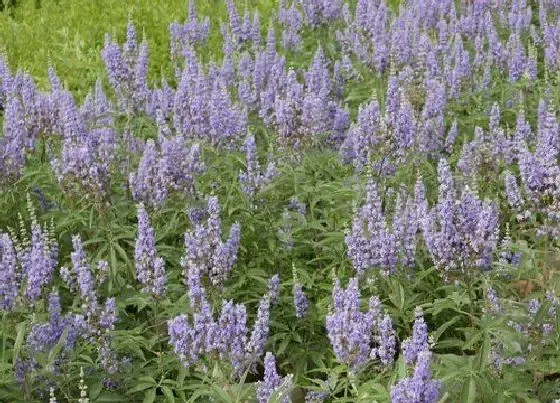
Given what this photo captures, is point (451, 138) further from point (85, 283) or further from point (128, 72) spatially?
point (85, 283)

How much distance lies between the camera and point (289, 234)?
239 inches

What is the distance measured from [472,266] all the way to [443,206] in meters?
0.35

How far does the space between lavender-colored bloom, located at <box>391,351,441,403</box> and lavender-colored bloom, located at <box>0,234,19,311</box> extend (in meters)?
2.26

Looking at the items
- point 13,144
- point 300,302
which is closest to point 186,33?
point 13,144

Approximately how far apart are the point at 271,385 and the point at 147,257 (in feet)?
3.71

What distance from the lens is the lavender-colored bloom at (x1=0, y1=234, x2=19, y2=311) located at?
492 centimetres

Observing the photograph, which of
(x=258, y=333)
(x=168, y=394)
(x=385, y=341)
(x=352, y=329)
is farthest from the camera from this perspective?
(x=168, y=394)

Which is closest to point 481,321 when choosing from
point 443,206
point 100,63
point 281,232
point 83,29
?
point 443,206

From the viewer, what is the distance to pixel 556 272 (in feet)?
19.1

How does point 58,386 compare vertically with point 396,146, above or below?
below

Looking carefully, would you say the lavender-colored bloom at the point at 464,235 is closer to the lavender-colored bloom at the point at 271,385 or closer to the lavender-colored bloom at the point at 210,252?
the lavender-colored bloom at the point at 271,385

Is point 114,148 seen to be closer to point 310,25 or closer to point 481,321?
point 481,321

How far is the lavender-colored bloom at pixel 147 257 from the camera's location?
499cm

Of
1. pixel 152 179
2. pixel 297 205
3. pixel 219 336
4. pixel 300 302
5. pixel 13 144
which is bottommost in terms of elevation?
pixel 219 336
